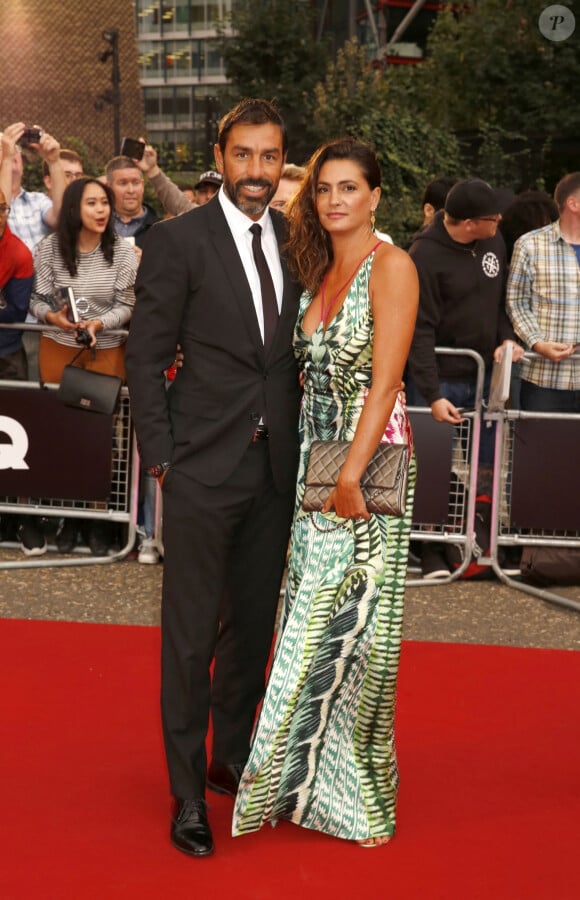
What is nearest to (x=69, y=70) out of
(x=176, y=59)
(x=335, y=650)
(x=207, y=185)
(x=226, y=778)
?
(x=207, y=185)

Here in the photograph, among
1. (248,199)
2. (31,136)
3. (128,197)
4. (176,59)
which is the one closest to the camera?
(248,199)

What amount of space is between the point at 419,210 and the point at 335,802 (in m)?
15.3

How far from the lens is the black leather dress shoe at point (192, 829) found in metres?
3.31

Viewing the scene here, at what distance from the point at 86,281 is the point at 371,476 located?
3.91m

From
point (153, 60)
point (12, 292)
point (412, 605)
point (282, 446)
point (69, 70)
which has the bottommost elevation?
point (412, 605)

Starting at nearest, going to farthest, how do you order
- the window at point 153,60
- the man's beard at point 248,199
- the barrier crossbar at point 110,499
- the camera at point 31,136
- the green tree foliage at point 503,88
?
the man's beard at point 248,199
the barrier crossbar at point 110,499
the camera at point 31,136
the green tree foliage at point 503,88
the window at point 153,60

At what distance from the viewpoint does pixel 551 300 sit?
670 centimetres

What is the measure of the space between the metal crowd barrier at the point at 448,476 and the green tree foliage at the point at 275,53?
69.0 ft

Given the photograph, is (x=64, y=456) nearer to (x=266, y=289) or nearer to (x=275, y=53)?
(x=266, y=289)

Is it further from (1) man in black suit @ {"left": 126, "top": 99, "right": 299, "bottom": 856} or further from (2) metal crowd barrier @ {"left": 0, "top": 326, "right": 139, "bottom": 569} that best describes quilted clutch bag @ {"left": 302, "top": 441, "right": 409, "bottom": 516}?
(2) metal crowd barrier @ {"left": 0, "top": 326, "right": 139, "bottom": 569}

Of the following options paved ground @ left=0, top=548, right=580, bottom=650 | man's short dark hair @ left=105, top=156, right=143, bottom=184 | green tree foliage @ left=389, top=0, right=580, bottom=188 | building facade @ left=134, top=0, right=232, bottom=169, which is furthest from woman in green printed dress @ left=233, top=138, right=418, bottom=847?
building facade @ left=134, top=0, right=232, bottom=169

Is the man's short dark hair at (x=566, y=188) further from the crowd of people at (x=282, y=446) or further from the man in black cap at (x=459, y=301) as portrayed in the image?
the crowd of people at (x=282, y=446)

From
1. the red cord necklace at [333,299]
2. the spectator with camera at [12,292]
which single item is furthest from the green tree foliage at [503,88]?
the red cord necklace at [333,299]

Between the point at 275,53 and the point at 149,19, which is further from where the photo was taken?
the point at 149,19
